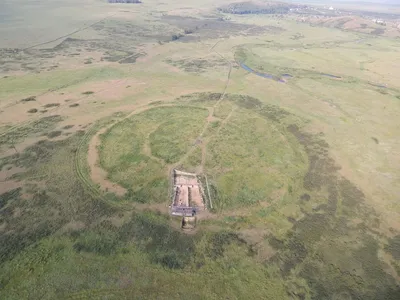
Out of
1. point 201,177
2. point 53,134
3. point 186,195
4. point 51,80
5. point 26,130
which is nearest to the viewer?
point 186,195

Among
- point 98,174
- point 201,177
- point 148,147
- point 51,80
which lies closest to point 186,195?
point 201,177

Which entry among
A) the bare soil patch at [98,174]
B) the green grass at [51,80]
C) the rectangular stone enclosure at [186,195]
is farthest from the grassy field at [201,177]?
the rectangular stone enclosure at [186,195]

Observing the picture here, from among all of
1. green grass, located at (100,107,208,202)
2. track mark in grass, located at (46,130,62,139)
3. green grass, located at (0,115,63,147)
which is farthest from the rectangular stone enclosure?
green grass, located at (0,115,63,147)

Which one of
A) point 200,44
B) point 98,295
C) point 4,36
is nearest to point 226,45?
point 200,44

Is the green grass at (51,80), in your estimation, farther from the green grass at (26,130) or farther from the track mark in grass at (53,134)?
the track mark in grass at (53,134)

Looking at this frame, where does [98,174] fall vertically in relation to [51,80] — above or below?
below

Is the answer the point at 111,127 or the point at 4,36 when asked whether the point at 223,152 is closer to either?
the point at 111,127

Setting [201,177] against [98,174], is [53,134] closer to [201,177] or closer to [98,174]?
[98,174]

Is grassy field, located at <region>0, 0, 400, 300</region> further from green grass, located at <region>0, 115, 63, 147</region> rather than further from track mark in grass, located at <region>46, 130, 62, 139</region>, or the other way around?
track mark in grass, located at <region>46, 130, 62, 139</region>
